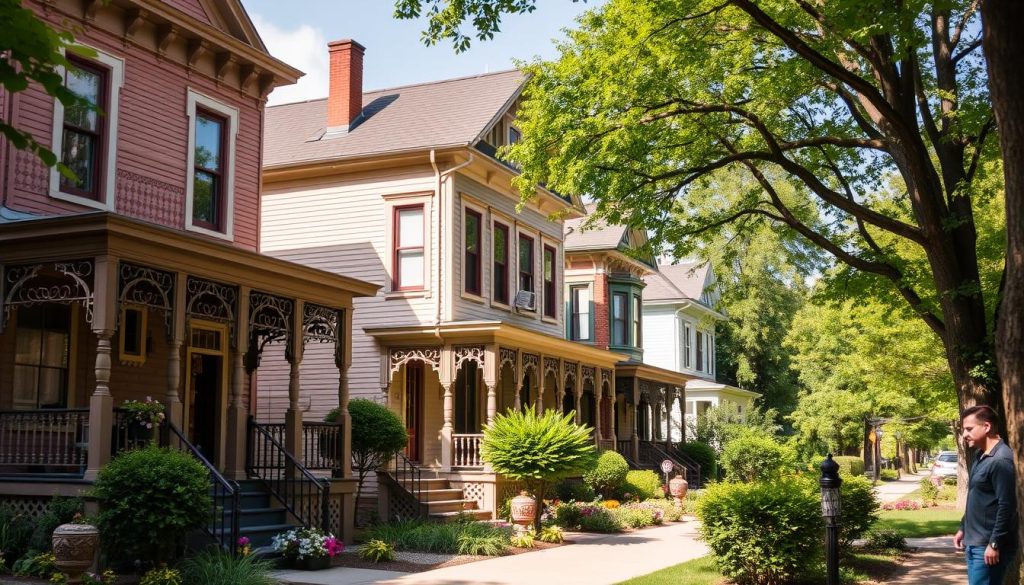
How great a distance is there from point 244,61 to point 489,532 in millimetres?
9688

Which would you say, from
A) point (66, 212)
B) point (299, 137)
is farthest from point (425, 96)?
point (66, 212)

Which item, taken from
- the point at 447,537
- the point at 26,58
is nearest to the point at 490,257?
the point at 447,537

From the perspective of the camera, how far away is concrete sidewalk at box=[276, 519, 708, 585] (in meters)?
13.8

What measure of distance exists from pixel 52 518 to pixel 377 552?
15.9ft

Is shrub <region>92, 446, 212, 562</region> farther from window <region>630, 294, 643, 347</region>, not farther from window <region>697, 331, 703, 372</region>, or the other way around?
window <region>697, 331, 703, 372</region>

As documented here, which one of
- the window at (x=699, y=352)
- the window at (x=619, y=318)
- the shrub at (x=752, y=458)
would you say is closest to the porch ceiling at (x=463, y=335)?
the shrub at (x=752, y=458)

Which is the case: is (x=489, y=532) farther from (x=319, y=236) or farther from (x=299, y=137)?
(x=299, y=137)

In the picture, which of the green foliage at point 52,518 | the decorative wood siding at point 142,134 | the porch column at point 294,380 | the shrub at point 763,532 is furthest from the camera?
the porch column at point 294,380

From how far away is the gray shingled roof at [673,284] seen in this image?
48688mm

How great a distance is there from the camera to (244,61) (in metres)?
19.0

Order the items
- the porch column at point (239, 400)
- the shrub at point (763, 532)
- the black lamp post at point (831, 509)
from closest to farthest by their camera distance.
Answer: the black lamp post at point (831, 509) < the shrub at point (763, 532) < the porch column at point (239, 400)

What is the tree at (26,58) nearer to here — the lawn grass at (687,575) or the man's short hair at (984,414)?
the man's short hair at (984,414)

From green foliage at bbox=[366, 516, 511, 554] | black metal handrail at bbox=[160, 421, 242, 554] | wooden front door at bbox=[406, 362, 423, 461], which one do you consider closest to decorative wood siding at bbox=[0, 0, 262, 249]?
black metal handrail at bbox=[160, 421, 242, 554]

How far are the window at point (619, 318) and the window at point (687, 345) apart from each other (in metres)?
13.0
